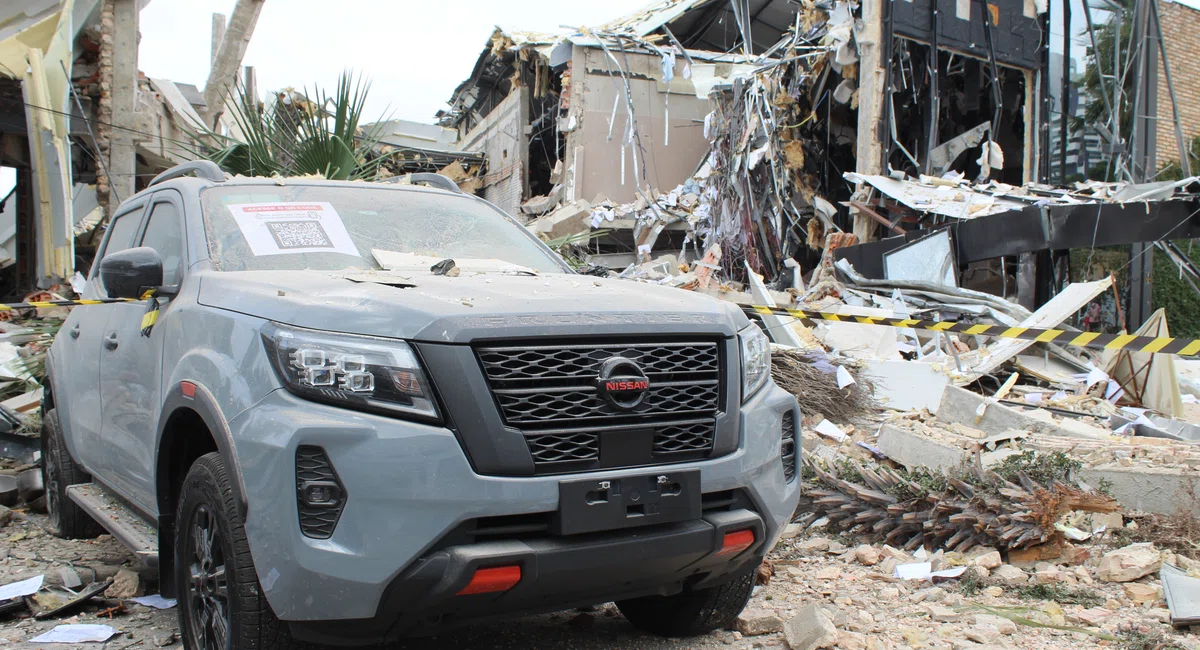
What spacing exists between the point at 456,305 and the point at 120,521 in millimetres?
2182

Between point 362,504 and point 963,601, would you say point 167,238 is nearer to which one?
point 362,504

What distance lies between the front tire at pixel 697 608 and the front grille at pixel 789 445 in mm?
426

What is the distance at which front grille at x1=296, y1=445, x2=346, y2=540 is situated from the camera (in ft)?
7.89

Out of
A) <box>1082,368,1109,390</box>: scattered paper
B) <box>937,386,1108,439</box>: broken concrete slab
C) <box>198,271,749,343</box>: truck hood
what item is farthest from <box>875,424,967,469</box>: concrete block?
<box>1082,368,1109,390</box>: scattered paper

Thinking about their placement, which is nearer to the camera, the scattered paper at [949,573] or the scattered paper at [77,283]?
the scattered paper at [949,573]

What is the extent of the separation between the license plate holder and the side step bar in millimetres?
1728

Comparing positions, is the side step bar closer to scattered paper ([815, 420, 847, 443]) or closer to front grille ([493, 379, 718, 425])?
front grille ([493, 379, 718, 425])

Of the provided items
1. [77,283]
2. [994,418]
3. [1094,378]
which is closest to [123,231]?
[994,418]

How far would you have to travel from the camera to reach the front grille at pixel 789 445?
126 inches

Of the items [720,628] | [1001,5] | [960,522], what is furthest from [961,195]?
[720,628]

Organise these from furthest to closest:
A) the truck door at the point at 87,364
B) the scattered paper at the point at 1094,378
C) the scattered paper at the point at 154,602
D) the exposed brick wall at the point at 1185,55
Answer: the exposed brick wall at the point at 1185,55 → the scattered paper at the point at 1094,378 → the truck door at the point at 87,364 → the scattered paper at the point at 154,602

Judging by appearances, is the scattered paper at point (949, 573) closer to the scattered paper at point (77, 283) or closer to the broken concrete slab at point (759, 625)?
the broken concrete slab at point (759, 625)

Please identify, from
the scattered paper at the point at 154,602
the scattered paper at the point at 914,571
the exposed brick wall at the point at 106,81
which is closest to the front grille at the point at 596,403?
the scattered paper at the point at 914,571

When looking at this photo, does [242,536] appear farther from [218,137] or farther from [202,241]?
[218,137]
